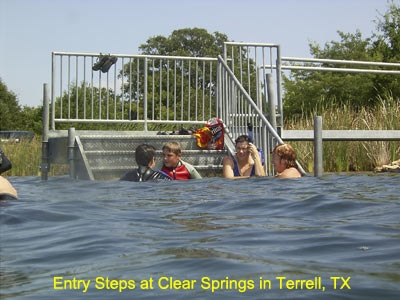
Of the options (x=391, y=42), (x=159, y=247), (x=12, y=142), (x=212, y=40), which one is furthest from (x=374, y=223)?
(x=212, y=40)

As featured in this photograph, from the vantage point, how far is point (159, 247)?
4062mm

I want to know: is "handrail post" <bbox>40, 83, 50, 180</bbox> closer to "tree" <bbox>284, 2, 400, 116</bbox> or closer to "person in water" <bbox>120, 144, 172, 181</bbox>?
"person in water" <bbox>120, 144, 172, 181</bbox>

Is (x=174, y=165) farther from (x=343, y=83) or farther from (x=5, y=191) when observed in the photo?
(x=343, y=83)

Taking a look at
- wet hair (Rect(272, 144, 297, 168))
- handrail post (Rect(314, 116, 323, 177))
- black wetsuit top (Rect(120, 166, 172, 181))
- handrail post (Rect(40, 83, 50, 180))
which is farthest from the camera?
handrail post (Rect(40, 83, 50, 180))

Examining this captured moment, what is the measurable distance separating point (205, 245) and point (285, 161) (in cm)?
548

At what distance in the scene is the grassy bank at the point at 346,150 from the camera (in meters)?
14.4

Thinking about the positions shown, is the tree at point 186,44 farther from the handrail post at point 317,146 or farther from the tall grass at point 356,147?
the handrail post at point 317,146

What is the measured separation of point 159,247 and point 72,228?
1.11m

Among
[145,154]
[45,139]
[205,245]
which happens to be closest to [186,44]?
[45,139]

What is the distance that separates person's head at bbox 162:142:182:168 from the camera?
32.0ft

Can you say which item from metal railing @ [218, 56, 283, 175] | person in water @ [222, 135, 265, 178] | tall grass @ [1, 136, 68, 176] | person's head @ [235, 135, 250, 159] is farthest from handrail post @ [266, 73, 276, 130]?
tall grass @ [1, 136, 68, 176]

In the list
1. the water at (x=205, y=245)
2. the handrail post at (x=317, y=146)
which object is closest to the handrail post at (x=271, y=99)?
the handrail post at (x=317, y=146)

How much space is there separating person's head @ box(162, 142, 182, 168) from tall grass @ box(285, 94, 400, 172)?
5.28m

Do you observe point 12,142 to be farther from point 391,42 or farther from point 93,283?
point 391,42
